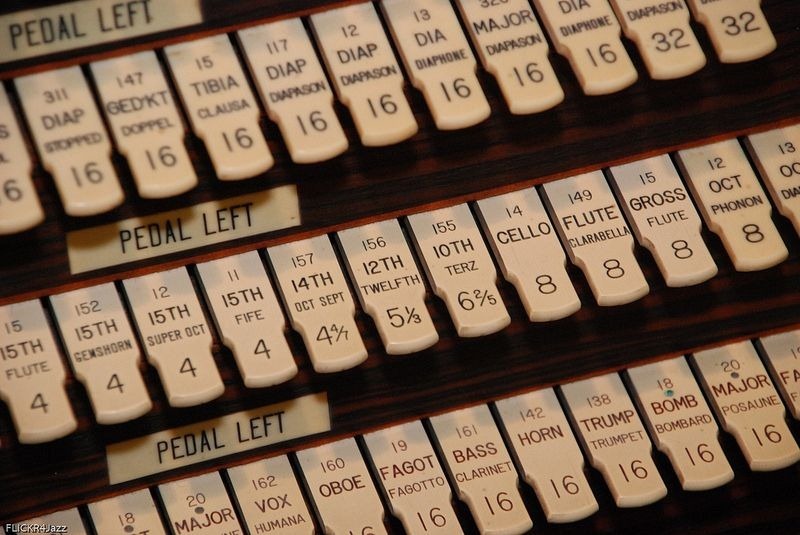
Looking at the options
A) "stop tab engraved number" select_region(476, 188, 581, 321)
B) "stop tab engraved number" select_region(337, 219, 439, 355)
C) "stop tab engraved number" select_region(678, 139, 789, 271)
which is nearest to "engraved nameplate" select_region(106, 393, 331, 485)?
"stop tab engraved number" select_region(337, 219, 439, 355)

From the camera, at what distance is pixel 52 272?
96 cm

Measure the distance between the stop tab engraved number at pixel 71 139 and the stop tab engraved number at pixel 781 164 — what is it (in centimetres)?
68

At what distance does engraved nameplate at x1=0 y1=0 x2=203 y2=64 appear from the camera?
941 mm

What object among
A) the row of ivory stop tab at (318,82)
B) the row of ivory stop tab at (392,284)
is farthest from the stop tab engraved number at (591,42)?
the row of ivory stop tab at (392,284)

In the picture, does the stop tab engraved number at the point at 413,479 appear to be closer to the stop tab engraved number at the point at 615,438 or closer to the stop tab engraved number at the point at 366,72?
the stop tab engraved number at the point at 615,438

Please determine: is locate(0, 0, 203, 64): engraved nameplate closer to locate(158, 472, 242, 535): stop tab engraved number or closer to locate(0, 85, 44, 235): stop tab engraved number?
locate(0, 85, 44, 235): stop tab engraved number

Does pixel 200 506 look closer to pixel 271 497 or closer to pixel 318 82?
pixel 271 497

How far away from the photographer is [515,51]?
39.1 inches

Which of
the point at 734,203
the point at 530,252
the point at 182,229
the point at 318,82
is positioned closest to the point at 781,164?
the point at 734,203

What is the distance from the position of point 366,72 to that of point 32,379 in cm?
45

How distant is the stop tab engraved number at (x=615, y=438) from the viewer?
1.01 metres

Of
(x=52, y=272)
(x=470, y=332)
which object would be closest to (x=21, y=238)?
(x=52, y=272)

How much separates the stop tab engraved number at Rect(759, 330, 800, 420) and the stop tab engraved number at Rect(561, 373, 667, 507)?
17 cm

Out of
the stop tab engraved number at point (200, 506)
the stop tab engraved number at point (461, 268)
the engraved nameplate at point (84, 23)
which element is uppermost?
the engraved nameplate at point (84, 23)
